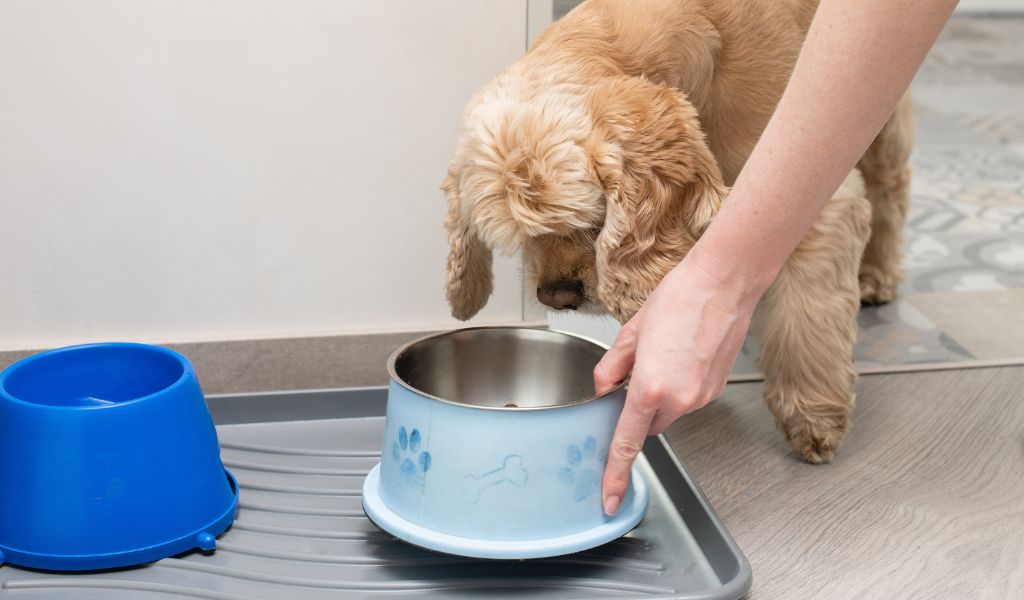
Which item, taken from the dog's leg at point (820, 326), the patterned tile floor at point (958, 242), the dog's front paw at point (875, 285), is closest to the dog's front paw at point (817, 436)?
the dog's leg at point (820, 326)

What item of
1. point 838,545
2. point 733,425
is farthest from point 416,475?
point 733,425

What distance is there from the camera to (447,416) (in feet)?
3.16

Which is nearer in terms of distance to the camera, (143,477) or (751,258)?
(751,258)

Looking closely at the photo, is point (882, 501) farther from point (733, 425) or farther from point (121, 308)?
point (121, 308)

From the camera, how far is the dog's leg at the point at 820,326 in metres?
1.28

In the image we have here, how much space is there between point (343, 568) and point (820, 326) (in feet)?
2.10

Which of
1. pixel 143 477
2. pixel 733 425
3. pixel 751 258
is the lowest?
pixel 733 425

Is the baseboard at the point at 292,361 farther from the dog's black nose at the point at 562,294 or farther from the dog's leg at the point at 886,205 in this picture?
the dog's leg at the point at 886,205

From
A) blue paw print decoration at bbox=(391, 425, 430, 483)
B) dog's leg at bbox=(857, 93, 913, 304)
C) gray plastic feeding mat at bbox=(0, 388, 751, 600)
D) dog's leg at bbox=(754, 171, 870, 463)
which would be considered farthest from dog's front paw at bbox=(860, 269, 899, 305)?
blue paw print decoration at bbox=(391, 425, 430, 483)

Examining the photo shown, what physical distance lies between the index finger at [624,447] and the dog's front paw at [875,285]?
3.05 feet

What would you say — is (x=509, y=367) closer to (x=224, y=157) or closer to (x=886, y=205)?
(x=224, y=157)

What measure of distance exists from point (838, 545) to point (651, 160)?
1.52 feet

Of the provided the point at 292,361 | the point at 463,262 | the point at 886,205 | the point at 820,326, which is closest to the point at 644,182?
the point at 463,262

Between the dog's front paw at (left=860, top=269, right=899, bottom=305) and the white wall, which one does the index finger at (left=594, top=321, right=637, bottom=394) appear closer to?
the white wall
